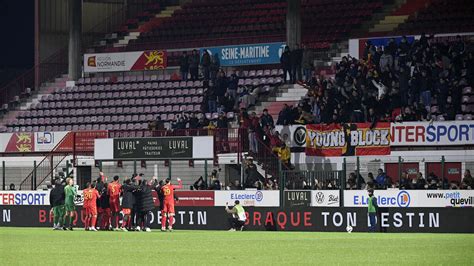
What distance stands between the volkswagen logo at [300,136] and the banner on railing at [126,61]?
13.3m

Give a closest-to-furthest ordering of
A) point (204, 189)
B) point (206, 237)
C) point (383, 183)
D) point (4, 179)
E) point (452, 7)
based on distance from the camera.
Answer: point (206, 237), point (383, 183), point (204, 189), point (4, 179), point (452, 7)

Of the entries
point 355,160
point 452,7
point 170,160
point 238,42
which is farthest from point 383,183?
point 238,42

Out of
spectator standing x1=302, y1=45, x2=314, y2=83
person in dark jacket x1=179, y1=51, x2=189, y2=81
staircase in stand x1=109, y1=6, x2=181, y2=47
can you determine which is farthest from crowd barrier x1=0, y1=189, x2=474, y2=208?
staircase in stand x1=109, y1=6, x2=181, y2=47

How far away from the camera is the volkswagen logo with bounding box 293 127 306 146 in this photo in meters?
48.1

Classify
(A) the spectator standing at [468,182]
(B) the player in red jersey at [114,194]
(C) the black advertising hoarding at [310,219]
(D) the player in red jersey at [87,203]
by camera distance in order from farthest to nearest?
(D) the player in red jersey at [87,203] → (B) the player in red jersey at [114,194] → (A) the spectator standing at [468,182] → (C) the black advertising hoarding at [310,219]

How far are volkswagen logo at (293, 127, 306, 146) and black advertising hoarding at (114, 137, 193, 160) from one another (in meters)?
3.83

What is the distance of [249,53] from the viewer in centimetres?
5709

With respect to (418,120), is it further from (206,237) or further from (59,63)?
(59,63)

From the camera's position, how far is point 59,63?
211 feet

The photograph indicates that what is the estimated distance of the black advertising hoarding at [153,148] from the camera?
47.8m

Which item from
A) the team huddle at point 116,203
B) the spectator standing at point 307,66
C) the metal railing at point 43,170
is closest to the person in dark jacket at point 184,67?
the spectator standing at point 307,66

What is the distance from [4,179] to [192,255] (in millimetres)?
25164

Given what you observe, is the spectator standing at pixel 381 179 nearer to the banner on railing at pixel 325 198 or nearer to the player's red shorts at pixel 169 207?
the banner on railing at pixel 325 198

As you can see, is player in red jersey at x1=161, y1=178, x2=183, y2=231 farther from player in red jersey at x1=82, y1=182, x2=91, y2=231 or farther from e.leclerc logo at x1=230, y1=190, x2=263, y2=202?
player in red jersey at x1=82, y1=182, x2=91, y2=231
